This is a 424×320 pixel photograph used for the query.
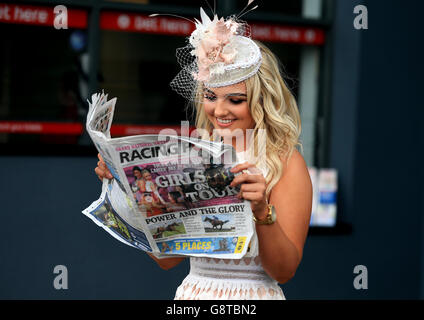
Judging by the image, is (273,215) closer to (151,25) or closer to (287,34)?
(151,25)

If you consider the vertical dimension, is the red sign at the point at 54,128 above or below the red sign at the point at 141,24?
below

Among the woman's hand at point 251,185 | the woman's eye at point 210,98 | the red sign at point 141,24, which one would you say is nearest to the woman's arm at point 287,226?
the woman's hand at point 251,185

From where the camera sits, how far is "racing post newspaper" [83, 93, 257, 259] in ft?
5.84

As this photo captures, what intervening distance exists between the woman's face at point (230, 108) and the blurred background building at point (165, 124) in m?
2.36

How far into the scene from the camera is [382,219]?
17.0 ft

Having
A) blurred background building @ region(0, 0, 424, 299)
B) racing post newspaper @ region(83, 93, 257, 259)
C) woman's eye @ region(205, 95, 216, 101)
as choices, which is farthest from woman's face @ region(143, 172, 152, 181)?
blurred background building @ region(0, 0, 424, 299)

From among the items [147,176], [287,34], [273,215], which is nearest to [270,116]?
[273,215]

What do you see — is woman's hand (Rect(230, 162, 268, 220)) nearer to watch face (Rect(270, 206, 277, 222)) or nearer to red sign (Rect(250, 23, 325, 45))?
watch face (Rect(270, 206, 277, 222))

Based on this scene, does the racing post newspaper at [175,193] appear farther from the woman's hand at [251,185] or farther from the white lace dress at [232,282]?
the white lace dress at [232,282]

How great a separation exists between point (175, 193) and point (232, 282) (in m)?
0.48

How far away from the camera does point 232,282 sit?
84.8 inches

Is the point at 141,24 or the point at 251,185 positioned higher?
the point at 141,24

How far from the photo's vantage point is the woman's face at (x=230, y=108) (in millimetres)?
2141
